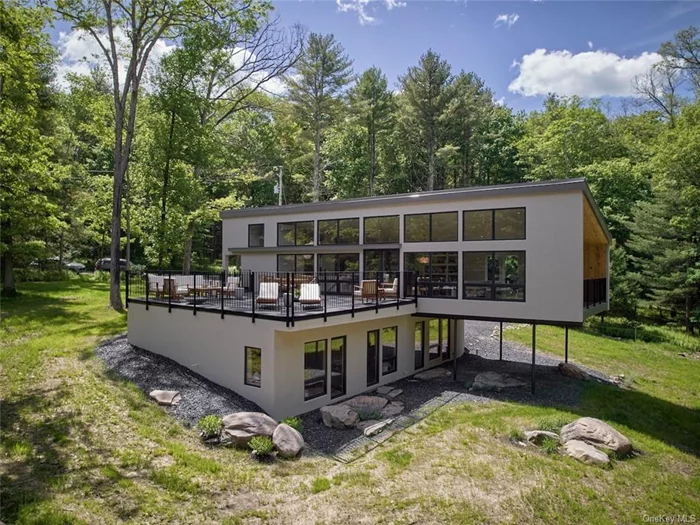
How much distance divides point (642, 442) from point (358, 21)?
19.4 metres

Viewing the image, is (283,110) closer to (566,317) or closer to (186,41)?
(186,41)

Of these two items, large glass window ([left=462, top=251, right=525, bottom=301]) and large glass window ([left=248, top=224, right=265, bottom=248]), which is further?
large glass window ([left=248, top=224, right=265, bottom=248])

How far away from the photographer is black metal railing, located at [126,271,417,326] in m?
10.3

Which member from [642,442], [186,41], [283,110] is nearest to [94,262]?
[283,110]

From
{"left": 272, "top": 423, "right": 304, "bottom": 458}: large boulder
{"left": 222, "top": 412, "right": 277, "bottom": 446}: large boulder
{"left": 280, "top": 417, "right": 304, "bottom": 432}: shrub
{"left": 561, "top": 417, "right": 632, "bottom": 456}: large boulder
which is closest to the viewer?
{"left": 272, "top": 423, "right": 304, "bottom": 458}: large boulder

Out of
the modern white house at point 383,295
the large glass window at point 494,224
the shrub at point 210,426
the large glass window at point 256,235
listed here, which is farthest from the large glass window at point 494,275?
the large glass window at point 256,235

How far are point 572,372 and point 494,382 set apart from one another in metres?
3.57

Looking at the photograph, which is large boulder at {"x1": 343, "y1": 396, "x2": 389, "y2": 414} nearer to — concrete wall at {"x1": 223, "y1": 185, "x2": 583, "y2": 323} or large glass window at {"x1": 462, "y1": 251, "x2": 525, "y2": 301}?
concrete wall at {"x1": 223, "y1": 185, "x2": 583, "y2": 323}

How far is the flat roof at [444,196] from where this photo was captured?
38.2 feet

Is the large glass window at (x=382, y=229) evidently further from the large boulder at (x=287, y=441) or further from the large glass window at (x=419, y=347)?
the large boulder at (x=287, y=441)

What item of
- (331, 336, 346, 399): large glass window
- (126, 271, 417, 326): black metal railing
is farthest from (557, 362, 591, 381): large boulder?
(331, 336, 346, 399): large glass window

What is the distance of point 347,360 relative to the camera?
39.0 ft

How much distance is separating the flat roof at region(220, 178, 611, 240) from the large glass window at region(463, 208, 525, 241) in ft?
1.89

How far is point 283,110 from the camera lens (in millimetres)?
28344
